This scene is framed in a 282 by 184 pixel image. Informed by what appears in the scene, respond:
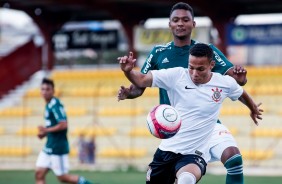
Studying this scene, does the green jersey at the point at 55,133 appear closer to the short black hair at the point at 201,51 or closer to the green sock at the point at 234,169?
the green sock at the point at 234,169

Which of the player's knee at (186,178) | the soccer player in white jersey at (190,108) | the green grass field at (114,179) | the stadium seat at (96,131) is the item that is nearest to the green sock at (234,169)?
the soccer player in white jersey at (190,108)

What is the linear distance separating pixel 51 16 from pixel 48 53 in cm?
212

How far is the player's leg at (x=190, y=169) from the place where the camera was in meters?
7.46

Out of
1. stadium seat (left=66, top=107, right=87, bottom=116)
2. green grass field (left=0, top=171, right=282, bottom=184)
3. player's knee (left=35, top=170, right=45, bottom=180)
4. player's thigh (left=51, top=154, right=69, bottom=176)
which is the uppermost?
stadium seat (left=66, top=107, right=87, bottom=116)

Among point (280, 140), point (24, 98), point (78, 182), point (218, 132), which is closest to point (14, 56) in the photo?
point (24, 98)

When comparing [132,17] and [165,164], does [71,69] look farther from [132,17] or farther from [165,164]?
[165,164]

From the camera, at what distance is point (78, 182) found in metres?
12.6

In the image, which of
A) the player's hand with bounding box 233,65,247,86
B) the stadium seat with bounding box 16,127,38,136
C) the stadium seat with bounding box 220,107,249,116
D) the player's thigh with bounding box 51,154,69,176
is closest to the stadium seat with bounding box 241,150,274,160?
the stadium seat with bounding box 220,107,249,116

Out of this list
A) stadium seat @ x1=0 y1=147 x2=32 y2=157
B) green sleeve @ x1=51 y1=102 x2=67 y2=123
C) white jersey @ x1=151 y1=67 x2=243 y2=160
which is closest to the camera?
white jersey @ x1=151 y1=67 x2=243 y2=160

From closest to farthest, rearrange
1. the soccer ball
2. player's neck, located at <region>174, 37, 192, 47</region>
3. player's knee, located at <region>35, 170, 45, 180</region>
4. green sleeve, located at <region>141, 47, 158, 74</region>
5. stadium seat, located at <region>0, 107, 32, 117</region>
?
the soccer ball < player's neck, located at <region>174, 37, 192, 47</region> < green sleeve, located at <region>141, 47, 158, 74</region> < player's knee, located at <region>35, 170, 45, 180</region> < stadium seat, located at <region>0, 107, 32, 117</region>

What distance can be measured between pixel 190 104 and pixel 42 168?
5.36 metres

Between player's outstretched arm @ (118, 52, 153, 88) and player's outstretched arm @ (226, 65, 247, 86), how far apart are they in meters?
1.16

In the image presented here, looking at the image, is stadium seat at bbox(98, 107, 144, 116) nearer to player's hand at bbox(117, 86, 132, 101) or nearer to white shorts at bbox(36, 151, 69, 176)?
white shorts at bbox(36, 151, 69, 176)

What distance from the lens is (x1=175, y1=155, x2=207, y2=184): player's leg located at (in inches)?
294
